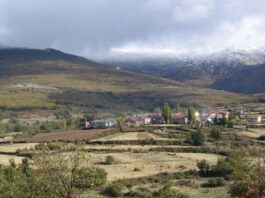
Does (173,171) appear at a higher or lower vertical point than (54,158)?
lower

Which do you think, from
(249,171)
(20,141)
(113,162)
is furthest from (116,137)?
(249,171)

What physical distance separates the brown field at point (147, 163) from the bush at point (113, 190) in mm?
7326

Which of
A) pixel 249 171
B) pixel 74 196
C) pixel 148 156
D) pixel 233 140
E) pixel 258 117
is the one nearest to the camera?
pixel 74 196

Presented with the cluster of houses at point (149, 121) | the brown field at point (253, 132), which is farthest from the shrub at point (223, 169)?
the cluster of houses at point (149, 121)

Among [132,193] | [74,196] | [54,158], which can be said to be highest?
[54,158]

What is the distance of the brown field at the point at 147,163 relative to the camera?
66312 millimetres

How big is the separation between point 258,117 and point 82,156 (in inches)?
5186

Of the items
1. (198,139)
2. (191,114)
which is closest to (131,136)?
(198,139)

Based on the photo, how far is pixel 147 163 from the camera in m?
74.7

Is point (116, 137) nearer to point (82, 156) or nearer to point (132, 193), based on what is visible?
point (132, 193)

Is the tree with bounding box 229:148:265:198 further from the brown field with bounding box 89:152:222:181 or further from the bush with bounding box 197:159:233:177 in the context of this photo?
A: the brown field with bounding box 89:152:222:181

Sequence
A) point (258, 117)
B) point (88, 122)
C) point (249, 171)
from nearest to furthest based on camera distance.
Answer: point (249, 171)
point (258, 117)
point (88, 122)

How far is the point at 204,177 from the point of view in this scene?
62.9m

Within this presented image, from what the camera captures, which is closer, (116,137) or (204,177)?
(204,177)
